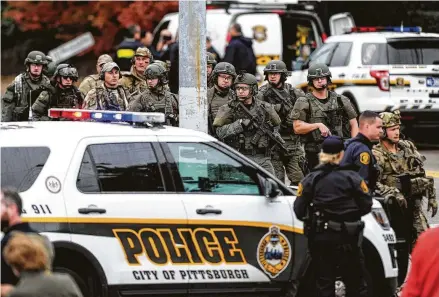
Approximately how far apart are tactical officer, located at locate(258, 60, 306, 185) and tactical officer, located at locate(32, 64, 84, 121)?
1988mm

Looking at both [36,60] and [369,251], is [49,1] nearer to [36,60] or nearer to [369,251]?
[36,60]

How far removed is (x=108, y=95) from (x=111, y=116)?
3.63m

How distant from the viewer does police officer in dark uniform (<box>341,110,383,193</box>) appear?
433 inches

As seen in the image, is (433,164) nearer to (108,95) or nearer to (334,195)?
(108,95)

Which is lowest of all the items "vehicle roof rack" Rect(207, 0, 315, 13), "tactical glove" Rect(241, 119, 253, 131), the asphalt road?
the asphalt road

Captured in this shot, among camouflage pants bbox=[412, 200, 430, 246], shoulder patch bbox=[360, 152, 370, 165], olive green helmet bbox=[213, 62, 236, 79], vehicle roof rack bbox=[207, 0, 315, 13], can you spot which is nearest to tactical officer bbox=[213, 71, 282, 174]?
olive green helmet bbox=[213, 62, 236, 79]

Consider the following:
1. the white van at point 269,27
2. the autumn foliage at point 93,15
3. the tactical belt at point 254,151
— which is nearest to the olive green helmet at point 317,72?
the tactical belt at point 254,151

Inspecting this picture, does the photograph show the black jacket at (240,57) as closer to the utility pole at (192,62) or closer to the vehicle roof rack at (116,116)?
the utility pole at (192,62)

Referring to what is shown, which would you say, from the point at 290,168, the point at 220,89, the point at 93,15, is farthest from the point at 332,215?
the point at 93,15

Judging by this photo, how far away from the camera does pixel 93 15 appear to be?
35.0 m

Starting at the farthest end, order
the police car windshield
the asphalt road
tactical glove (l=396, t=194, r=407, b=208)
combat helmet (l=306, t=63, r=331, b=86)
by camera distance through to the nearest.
A: the police car windshield < the asphalt road < combat helmet (l=306, t=63, r=331, b=86) < tactical glove (l=396, t=194, r=407, b=208)

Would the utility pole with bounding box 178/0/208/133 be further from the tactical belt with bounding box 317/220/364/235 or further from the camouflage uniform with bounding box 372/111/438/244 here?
the tactical belt with bounding box 317/220/364/235

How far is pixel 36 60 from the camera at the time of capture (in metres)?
15.2

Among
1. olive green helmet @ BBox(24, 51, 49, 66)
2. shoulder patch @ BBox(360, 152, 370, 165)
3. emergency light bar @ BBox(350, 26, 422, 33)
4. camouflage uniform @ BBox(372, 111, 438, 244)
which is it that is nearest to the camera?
shoulder patch @ BBox(360, 152, 370, 165)
